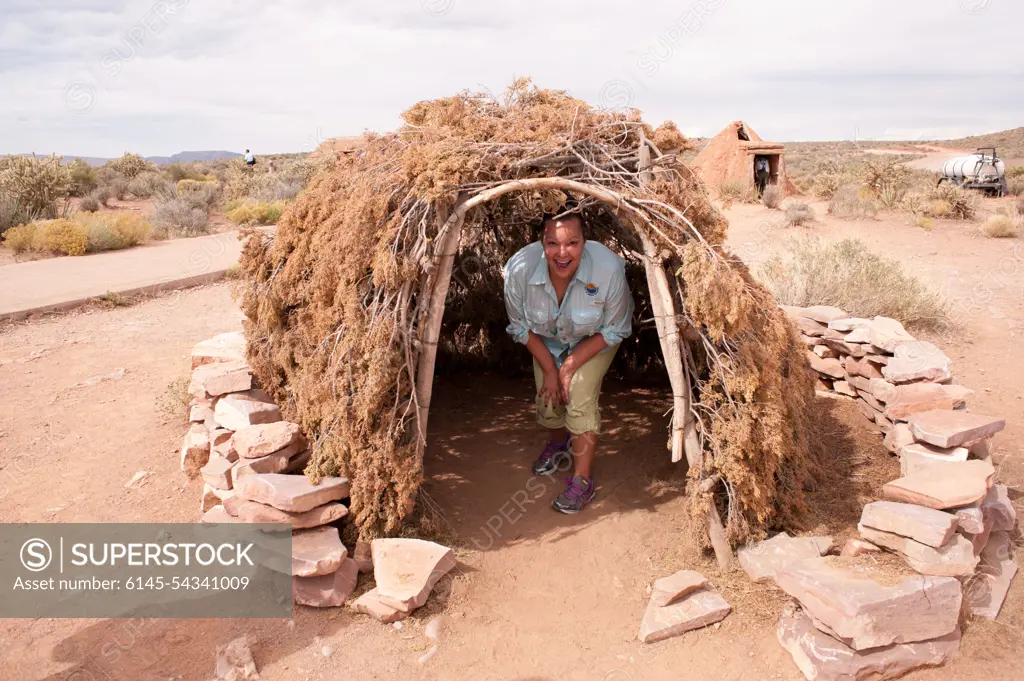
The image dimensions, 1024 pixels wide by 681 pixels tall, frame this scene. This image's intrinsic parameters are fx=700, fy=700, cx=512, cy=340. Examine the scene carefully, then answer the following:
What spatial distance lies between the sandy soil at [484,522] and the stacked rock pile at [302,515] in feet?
0.39

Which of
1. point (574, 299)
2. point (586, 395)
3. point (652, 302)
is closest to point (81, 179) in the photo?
point (574, 299)

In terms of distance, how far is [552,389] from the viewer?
4.30 metres

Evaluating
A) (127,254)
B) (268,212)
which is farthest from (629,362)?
(268,212)

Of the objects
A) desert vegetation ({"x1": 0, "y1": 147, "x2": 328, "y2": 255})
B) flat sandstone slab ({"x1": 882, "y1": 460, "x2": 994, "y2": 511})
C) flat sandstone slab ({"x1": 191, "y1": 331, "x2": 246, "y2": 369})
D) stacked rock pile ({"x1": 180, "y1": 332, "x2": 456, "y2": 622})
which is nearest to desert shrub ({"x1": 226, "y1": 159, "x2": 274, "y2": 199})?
desert vegetation ({"x1": 0, "y1": 147, "x2": 328, "y2": 255})

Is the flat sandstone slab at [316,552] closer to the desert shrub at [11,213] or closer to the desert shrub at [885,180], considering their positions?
the desert shrub at [11,213]

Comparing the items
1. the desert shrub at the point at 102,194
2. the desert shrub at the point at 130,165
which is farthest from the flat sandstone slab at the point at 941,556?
the desert shrub at the point at 130,165

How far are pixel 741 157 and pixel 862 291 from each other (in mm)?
11673

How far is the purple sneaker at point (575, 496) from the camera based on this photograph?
419 centimetres

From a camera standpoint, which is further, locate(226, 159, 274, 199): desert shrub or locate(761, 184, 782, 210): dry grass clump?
locate(226, 159, 274, 199): desert shrub

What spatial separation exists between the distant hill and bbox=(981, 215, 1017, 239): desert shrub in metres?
29.5

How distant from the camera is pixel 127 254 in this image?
12.3 metres

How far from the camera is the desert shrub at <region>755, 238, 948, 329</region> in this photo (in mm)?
7180

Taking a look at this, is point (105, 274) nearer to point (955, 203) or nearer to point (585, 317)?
point (585, 317)

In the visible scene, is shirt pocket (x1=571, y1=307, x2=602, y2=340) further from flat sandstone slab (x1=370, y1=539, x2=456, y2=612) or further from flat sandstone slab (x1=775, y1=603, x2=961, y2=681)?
flat sandstone slab (x1=775, y1=603, x2=961, y2=681)
